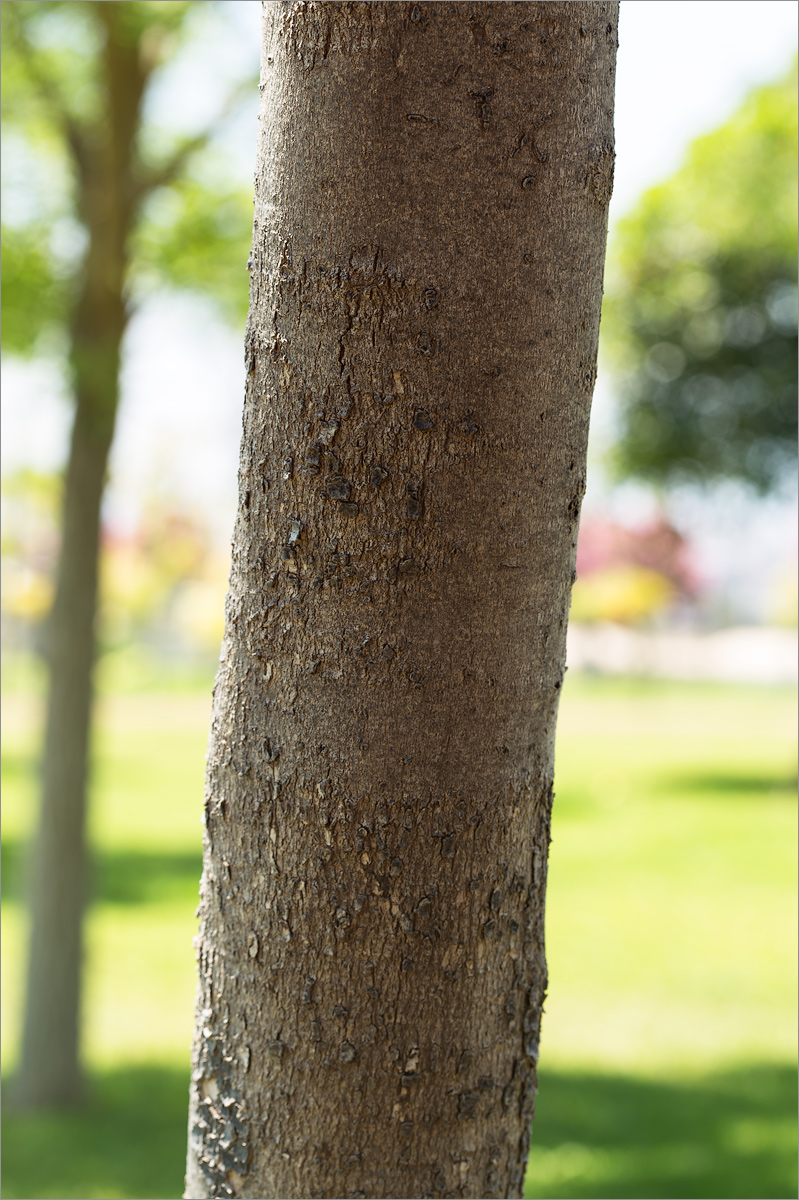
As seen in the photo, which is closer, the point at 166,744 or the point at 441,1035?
the point at 441,1035

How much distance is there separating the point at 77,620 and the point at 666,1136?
4.01 metres

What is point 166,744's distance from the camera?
18344 millimetres

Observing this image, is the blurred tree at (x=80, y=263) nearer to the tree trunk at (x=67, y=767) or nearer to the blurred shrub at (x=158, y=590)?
the tree trunk at (x=67, y=767)

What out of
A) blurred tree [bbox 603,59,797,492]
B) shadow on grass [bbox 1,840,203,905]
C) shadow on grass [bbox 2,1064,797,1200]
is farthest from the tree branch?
shadow on grass [bbox 1,840,203,905]

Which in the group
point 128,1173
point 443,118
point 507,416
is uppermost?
point 443,118

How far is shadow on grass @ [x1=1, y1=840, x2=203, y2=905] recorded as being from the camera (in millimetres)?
10406

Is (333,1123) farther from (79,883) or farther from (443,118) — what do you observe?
(79,883)

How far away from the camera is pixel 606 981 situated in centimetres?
830

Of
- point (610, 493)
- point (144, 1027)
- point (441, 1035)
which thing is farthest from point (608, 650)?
point (441, 1035)

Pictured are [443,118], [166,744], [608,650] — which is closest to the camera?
[443,118]

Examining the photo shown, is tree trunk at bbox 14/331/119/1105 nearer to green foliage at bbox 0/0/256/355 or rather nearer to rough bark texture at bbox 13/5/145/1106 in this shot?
rough bark texture at bbox 13/5/145/1106

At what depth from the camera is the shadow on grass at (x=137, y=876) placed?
10.4 metres

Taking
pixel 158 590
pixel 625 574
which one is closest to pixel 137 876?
pixel 625 574

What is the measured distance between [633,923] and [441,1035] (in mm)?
9197
